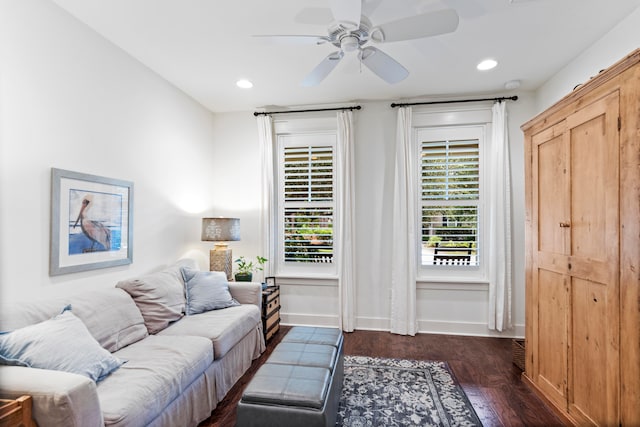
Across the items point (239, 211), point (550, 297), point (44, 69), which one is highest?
point (44, 69)

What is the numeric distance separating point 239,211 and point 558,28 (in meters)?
3.62

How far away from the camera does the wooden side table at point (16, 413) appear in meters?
1.17

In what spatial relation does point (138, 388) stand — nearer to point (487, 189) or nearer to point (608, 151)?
point (608, 151)

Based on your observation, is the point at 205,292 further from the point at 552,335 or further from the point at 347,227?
the point at 552,335

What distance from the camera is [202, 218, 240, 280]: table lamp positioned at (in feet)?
11.6

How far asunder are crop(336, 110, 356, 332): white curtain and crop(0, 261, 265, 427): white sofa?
109 centimetres

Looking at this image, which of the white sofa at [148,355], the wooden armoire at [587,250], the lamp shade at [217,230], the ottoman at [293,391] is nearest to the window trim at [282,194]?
the lamp shade at [217,230]

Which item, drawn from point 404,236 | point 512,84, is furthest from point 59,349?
point 512,84

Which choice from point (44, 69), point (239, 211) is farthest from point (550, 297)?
point (44, 69)

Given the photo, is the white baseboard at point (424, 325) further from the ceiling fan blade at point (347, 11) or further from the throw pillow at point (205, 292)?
the ceiling fan blade at point (347, 11)

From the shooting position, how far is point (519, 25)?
2428 mm

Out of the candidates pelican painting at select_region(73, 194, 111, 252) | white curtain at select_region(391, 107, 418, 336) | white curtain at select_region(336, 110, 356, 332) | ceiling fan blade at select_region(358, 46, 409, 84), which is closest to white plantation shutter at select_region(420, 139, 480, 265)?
white curtain at select_region(391, 107, 418, 336)

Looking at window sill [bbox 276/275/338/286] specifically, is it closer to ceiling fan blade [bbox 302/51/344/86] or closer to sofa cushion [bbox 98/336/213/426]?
sofa cushion [bbox 98/336/213/426]

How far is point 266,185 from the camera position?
13.3 feet
